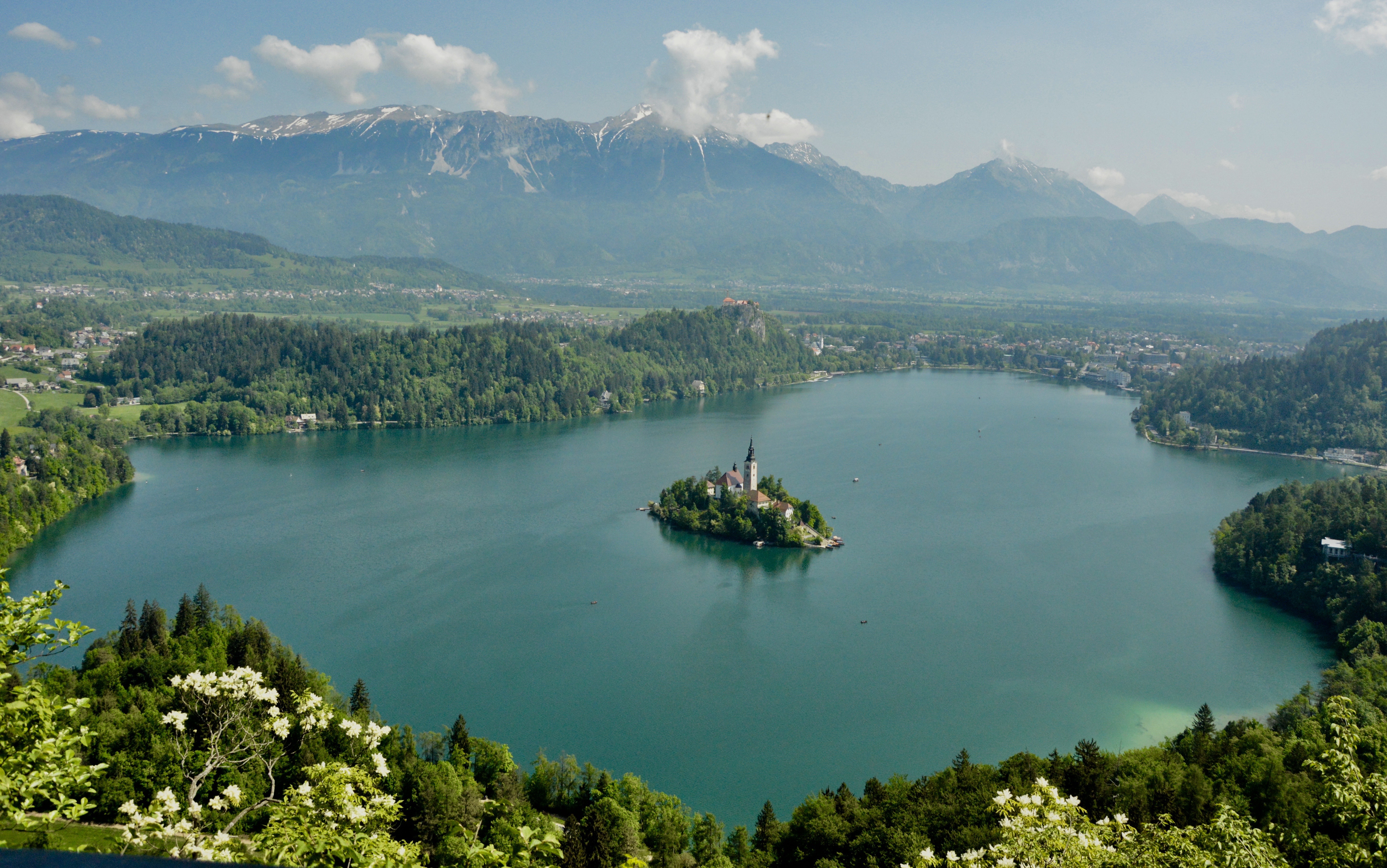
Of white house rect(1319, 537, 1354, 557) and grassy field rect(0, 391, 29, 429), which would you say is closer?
white house rect(1319, 537, 1354, 557)

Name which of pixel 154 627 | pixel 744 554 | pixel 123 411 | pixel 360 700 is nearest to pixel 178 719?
pixel 360 700

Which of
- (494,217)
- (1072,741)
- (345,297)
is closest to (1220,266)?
(494,217)

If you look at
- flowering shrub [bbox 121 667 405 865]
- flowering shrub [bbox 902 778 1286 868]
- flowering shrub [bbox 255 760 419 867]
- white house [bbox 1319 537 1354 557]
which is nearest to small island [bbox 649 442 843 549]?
white house [bbox 1319 537 1354 557]

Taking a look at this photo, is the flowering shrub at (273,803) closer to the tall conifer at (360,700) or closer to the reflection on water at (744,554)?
the tall conifer at (360,700)

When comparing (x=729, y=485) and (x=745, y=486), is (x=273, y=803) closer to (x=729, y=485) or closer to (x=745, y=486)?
(x=729, y=485)

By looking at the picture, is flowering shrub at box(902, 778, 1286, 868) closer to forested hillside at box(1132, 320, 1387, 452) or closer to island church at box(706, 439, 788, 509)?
island church at box(706, 439, 788, 509)

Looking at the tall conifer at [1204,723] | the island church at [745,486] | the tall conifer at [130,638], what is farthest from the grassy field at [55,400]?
the tall conifer at [1204,723]

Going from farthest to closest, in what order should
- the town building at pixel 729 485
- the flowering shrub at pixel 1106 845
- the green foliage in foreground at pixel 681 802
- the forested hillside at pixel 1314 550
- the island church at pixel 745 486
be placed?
the town building at pixel 729 485, the island church at pixel 745 486, the forested hillside at pixel 1314 550, the green foliage in foreground at pixel 681 802, the flowering shrub at pixel 1106 845
